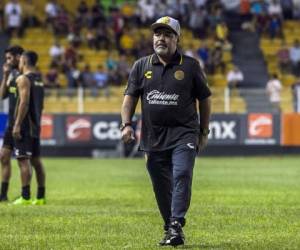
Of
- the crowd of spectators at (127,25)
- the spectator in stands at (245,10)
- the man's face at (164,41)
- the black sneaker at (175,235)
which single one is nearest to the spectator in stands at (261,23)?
the crowd of spectators at (127,25)

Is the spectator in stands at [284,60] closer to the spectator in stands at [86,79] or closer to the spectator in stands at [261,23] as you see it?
the spectator in stands at [261,23]

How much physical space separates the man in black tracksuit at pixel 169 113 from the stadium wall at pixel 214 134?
2452 cm

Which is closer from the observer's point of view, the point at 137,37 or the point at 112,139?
the point at 112,139

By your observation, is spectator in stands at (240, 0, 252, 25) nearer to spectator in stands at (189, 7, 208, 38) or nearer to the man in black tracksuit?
spectator in stands at (189, 7, 208, 38)

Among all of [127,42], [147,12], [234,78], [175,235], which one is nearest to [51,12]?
[127,42]

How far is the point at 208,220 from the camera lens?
13523 mm

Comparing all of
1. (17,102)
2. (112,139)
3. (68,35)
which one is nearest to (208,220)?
(17,102)

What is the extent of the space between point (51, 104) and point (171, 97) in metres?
24.9

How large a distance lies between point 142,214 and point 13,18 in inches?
1098

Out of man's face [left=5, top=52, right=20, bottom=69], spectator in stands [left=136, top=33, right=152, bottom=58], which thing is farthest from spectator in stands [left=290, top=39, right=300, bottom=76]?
man's face [left=5, top=52, right=20, bottom=69]

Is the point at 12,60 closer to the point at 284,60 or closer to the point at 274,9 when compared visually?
the point at 284,60

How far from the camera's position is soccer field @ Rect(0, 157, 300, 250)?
37.3ft

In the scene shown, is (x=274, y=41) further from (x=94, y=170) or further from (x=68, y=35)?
(x=94, y=170)

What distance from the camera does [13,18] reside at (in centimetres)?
4141
